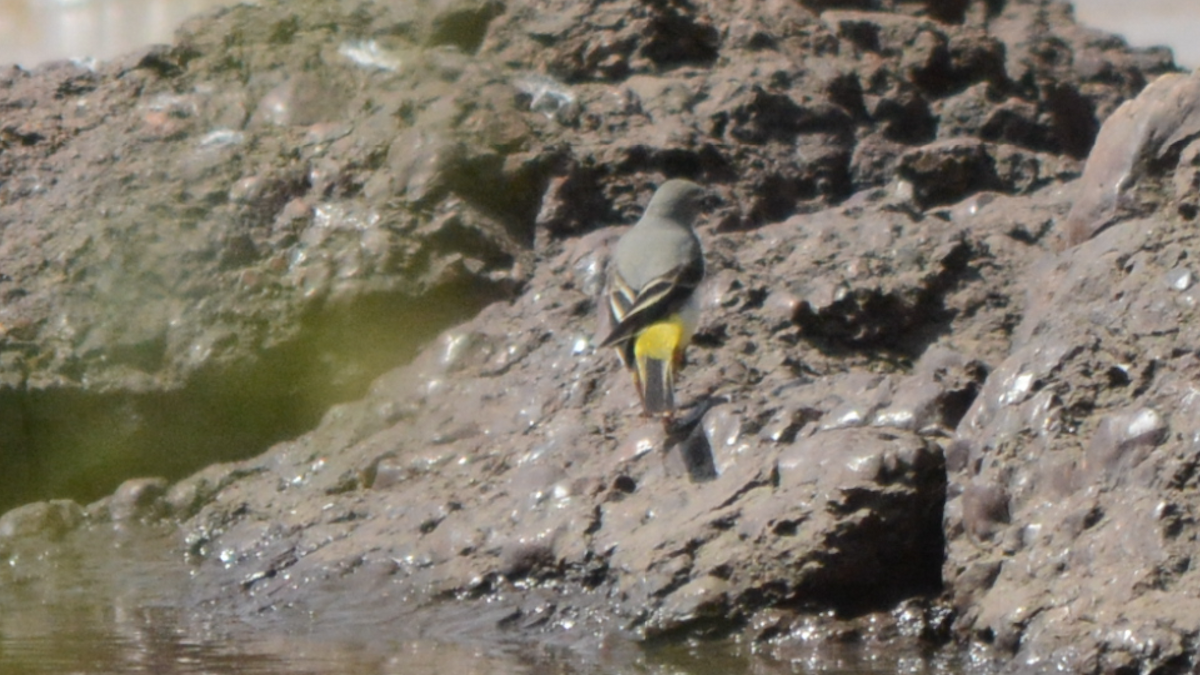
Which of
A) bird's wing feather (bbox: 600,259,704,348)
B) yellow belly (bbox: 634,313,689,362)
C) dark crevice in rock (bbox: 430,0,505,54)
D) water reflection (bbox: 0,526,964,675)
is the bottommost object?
water reflection (bbox: 0,526,964,675)

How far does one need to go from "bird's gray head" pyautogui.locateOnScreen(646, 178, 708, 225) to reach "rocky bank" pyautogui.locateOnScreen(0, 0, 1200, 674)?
238 mm

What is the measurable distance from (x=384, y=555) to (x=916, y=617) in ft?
6.18

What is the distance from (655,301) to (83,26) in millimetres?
5524

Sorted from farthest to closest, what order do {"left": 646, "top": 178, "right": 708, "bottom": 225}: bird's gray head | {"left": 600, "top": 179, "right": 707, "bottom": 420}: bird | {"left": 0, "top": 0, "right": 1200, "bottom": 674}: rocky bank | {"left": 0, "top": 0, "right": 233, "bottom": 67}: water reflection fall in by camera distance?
1. {"left": 0, "top": 0, "right": 233, "bottom": 67}: water reflection
2. {"left": 646, "top": 178, "right": 708, "bottom": 225}: bird's gray head
3. {"left": 600, "top": 179, "right": 707, "bottom": 420}: bird
4. {"left": 0, "top": 0, "right": 1200, "bottom": 674}: rocky bank

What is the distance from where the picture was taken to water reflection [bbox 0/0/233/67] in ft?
29.0

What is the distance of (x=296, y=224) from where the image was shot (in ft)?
23.1

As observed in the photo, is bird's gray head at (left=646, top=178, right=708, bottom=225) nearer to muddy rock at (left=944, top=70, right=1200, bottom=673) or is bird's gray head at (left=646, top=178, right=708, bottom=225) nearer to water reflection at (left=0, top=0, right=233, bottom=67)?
muddy rock at (left=944, top=70, right=1200, bottom=673)

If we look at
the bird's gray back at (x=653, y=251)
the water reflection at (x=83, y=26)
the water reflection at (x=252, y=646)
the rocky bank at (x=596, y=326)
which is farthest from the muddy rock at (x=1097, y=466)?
the water reflection at (x=83, y=26)

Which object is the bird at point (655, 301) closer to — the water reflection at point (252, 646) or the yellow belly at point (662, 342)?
the yellow belly at point (662, 342)

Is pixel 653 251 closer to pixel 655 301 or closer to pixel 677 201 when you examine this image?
pixel 655 301

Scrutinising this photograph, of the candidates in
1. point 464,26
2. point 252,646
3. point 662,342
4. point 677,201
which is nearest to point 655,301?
point 662,342

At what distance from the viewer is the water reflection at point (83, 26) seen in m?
8.83

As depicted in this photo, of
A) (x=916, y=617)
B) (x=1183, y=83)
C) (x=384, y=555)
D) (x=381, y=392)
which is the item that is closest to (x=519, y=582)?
(x=384, y=555)

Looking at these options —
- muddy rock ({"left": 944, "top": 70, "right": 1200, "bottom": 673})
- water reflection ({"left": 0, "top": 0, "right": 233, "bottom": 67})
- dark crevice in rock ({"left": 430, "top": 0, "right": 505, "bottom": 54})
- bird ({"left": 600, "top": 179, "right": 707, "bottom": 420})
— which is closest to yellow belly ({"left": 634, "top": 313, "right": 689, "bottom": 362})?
bird ({"left": 600, "top": 179, "right": 707, "bottom": 420})
